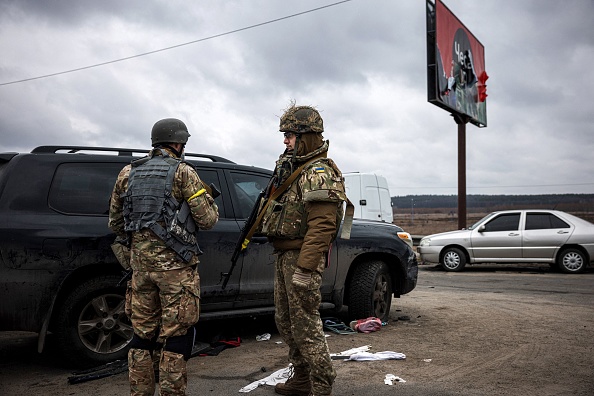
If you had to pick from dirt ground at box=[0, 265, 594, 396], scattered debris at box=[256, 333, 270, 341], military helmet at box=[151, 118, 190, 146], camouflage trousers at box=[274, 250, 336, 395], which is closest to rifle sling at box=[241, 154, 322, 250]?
camouflage trousers at box=[274, 250, 336, 395]

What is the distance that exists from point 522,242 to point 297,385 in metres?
9.73

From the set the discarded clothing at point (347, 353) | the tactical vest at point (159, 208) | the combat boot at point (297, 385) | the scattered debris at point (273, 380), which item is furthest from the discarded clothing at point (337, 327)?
the tactical vest at point (159, 208)

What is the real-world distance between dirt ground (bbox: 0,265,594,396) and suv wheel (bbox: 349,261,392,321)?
0.30m

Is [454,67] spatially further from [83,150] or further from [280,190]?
[280,190]

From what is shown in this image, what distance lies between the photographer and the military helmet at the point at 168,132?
11.7 ft

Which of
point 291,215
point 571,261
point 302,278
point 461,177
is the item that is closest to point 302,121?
point 291,215

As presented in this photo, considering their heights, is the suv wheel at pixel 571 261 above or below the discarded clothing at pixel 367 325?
above

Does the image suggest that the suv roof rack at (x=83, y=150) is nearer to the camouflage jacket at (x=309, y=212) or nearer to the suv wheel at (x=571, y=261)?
the camouflage jacket at (x=309, y=212)

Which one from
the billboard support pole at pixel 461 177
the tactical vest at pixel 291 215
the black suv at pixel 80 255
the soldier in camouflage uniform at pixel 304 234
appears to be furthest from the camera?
the billboard support pole at pixel 461 177

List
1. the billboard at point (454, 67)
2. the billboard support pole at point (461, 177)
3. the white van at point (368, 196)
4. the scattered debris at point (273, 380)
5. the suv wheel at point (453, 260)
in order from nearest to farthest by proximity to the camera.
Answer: the scattered debris at point (273, 380) < the suv wheel at point (453, 260) < the white van at point (368, 196) < the billboard at point (454, 67) < the billboard support pole at point (461, 177)

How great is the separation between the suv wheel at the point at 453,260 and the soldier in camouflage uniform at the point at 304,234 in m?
9.55

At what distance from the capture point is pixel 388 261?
6.29 m

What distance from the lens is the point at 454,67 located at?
59.9ft

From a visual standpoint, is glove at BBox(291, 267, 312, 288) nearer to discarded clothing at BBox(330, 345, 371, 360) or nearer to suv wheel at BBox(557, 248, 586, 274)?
discarded clothing at BBox(330, 345, 371, 360)
